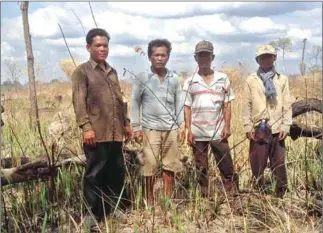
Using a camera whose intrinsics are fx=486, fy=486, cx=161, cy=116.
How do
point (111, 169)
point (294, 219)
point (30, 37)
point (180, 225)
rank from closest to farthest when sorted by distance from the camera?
1. point (180, 225)
2. point (294, 219)
3. point (111, 169)
4. point (30, 37)

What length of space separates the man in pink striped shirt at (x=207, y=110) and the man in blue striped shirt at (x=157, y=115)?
0.41ft

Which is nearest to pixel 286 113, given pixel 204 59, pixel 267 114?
pixel 267 114

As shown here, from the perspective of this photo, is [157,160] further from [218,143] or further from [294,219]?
[294,219]

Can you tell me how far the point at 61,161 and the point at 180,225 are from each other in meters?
1.33

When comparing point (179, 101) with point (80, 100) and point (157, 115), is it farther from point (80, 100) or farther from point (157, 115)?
point (80, 100)

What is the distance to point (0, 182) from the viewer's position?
3760 mm

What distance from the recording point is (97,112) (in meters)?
4.07

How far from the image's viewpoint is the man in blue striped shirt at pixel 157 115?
14.3 feet

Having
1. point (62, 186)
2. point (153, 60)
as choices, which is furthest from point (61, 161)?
point (153, 60)

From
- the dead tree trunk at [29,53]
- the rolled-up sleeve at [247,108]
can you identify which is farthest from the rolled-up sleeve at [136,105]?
the dead tree trunk at [29,53]

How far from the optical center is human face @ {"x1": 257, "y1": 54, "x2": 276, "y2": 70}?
449 cm

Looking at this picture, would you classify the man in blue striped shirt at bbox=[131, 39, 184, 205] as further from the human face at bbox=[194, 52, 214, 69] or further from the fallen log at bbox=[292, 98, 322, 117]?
the fallen log at bbox=[292, 98, 322, 117]

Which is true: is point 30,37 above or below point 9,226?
above

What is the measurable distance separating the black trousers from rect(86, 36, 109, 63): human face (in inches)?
28.8
